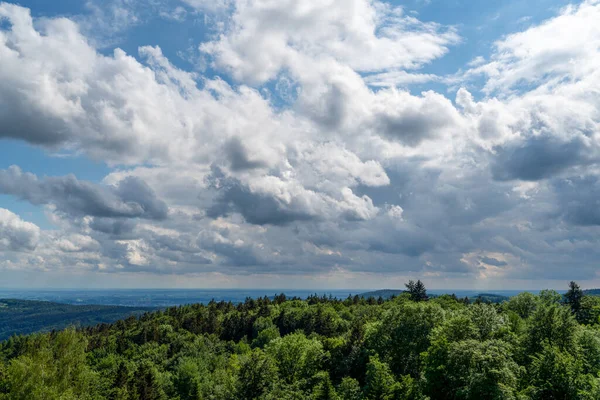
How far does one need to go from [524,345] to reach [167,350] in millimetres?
131799

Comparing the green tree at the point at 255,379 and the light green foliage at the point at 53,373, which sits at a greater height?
the green tree at the point at 255,379

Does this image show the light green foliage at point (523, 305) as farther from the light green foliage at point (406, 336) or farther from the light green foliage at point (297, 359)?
the light green foliage at point (297, 359)

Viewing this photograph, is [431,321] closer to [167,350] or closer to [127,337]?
[167,350]

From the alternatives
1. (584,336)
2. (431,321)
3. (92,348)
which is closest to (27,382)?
(431,321)

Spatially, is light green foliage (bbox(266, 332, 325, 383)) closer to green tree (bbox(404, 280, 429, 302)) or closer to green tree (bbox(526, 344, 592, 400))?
green tree (bbox(526, 344, 592, 400))

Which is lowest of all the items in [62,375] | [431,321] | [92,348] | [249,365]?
[92,348]

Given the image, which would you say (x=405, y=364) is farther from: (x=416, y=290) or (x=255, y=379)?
(x=416, y=290)

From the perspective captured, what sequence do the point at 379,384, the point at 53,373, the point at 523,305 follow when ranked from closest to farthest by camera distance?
1. the point at 379,384
2. the point at 53,373
3. the point at 523,305

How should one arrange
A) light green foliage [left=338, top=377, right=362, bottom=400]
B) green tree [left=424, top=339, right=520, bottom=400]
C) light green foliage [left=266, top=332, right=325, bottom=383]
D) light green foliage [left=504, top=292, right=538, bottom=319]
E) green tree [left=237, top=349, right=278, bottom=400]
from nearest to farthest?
green tree [left=424, top=339, right=520, bottom=400] < green tree [left=237, top=349, right=278, bottom=400] < light green foliage [left=338, top=377, right=362, bottom=400] < light green foliage [left=266, top=332, right=325, bottom=383] < light green foliage [left=504, top=292, right=538, bottom=319]

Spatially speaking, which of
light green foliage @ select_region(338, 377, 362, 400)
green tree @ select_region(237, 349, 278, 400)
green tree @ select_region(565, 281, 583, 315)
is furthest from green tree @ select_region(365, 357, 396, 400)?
green tree @ select_region(565, 281, 583, 315)

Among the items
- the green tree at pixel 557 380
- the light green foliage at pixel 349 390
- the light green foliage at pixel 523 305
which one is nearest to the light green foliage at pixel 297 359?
the light green foliage at pixel 349 390

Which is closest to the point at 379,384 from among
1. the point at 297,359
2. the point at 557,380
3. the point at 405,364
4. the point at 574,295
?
the point at 405,364

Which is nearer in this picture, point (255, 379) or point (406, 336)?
point (255, 379)

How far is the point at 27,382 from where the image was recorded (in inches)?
2522
